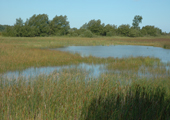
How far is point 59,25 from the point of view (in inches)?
2420

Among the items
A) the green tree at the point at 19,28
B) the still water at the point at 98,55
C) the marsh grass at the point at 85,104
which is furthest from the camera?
the green tree at the point at 19,28

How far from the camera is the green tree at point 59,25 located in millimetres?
60688

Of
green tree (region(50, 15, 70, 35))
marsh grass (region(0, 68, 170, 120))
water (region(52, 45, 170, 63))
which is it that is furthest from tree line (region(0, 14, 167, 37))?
marsh grass (region(0, 68, 170, 120))

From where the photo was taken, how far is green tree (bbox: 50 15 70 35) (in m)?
60.7

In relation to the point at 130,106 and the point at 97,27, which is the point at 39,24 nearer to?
the point at 97,27

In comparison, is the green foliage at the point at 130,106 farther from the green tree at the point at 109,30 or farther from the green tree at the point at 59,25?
the green tree at the point at 109,30

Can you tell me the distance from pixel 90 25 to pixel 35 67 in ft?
200

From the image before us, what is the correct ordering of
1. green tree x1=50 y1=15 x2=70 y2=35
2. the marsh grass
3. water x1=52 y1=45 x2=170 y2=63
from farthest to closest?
green tree x1=50 y1=15 x2=70 y2=35 → water x1=52 y1=45 x2=170 y2=63 → the marsh grass

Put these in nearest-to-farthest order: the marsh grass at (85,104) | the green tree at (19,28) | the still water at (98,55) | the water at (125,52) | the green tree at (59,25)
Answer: the marsh grass at (85,104), the still water at (98,55), the water at (125,52), the green tree at (19,28), the green tree at (59,25)

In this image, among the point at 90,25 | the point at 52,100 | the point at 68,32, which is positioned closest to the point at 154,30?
the point at 90,25

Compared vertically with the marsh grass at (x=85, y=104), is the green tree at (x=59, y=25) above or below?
above

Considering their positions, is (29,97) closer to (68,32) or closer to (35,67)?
(35,67)

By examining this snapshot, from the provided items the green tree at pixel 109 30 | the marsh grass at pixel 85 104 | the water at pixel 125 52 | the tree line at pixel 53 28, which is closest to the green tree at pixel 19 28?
the tree line at pixel 53 28

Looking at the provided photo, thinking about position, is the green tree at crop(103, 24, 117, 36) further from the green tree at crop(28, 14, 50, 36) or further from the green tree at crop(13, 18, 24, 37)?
the green tree at crop(13, 18, 24, 37)
